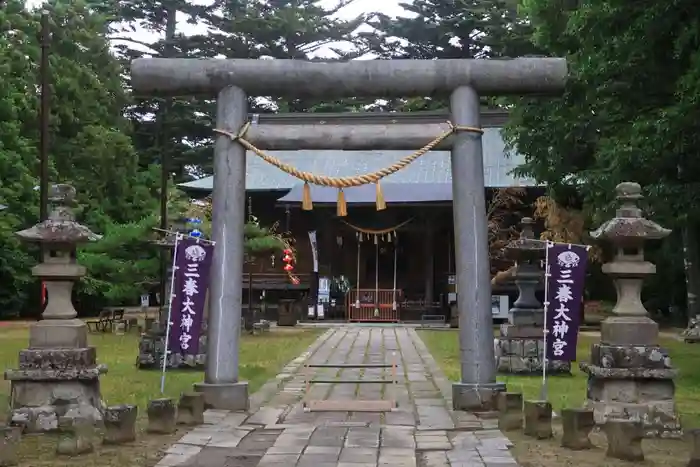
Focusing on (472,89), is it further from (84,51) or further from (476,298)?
(84,51)

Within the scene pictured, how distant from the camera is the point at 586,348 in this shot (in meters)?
16.8

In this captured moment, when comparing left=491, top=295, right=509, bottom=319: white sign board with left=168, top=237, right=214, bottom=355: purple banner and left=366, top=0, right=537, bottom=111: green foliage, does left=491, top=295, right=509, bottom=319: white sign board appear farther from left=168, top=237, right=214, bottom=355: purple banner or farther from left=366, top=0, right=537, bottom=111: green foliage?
left=168, top=237, right=214, bottom=355: purple banner

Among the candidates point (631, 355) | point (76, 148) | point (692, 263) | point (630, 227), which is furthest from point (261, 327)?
point (630, 227)

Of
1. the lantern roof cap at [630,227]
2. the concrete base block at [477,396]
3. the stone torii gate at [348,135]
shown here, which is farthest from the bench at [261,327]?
the lantern roof cap at [630,227]

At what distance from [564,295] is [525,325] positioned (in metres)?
4.48

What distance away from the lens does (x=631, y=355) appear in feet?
25.1

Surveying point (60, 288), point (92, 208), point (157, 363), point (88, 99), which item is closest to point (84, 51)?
point (88, 99)

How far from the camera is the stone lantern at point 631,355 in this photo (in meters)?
7.54

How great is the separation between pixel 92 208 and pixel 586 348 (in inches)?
749

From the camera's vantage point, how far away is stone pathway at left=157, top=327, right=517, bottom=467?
6219 mm

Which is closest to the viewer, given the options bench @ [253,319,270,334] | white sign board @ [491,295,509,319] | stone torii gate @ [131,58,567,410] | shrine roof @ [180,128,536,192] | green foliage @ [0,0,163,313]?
stone torii gate @ [131,58,567,410]

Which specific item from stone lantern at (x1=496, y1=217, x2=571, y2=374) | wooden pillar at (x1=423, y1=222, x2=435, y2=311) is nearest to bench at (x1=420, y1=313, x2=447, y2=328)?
wooden pillar at (x1=423, y1=222, x2=435, y2=311)

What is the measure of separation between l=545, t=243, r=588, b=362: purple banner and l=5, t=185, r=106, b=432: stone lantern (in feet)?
16.1

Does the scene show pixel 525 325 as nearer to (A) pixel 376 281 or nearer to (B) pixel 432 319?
(B) pixel 432 319
